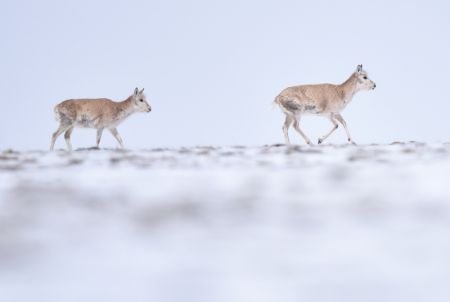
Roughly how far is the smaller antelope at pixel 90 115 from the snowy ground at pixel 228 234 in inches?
639

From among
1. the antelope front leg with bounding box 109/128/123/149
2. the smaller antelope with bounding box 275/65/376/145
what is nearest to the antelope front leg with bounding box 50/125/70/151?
the antelope front leg with bounding box 109/128/123/149

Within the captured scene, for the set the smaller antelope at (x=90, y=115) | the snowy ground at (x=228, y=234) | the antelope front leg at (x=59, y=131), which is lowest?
the snowy ground at (x=228, y=234)

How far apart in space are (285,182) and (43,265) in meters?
3.83

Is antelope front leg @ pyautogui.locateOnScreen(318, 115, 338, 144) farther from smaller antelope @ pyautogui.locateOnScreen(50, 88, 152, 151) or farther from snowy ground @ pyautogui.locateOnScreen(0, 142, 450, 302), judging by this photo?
snowy ground @ pyautogui.locateOnScreen(0, 142, 450, 302)

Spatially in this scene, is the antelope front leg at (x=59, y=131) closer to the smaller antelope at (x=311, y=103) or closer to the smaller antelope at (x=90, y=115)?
the smaller antelope at (x=90, y=115)

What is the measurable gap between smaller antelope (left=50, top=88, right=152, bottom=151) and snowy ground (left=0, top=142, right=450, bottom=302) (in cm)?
1622

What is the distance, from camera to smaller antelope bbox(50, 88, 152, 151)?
26156 mm

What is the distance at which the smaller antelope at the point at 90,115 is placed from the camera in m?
26.2

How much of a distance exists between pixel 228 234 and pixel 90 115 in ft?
68.3

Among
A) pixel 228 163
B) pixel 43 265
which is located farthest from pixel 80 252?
pixel 228 163

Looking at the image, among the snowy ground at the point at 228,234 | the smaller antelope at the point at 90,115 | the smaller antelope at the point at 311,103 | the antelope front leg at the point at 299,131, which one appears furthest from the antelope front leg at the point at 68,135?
the snowy ground at the point at 228,234

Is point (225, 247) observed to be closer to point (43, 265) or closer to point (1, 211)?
point (43, 265)

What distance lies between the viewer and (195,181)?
9.10m

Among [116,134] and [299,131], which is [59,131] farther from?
[299,131]
